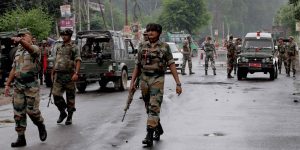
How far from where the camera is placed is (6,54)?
25.0 meters

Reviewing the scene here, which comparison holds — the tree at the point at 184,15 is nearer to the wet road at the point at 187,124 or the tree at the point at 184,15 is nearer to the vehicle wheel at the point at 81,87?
the vehicle wheel at the point at 81,87

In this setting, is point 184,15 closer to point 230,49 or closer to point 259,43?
point 230,49

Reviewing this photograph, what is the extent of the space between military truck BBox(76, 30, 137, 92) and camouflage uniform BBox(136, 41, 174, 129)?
424 inches

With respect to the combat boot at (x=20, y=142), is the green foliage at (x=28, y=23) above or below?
above

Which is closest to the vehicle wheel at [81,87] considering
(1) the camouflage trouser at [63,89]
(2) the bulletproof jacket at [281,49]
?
(1) the camouflage trouser at [63,89]

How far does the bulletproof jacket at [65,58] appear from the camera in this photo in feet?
40.5

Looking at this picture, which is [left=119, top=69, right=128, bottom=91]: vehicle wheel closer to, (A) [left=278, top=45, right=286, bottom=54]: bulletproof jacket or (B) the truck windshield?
(B) the truck windshield

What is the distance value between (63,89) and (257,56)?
14847mm

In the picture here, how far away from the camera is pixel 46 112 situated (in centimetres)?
1476

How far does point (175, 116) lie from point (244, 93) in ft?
21.6

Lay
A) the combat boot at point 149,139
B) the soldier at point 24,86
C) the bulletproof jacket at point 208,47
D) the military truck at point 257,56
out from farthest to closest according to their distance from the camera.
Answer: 1. the bulletproof jacket at point 208,47
2. the military truck at point 257,56
3. the soldier at point 24,86
4. the combat boot at point 149,139

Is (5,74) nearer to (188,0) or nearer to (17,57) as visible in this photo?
(17,57)

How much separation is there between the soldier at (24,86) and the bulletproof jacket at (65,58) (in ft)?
7.82

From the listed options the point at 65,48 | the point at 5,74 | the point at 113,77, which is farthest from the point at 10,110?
the point at 5,74
